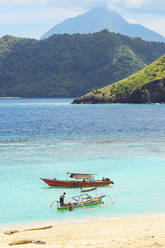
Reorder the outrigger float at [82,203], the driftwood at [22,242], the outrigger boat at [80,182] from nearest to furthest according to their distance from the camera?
the driftwood at [22,242] < the outrigger float at [82,203] < the outrigger boat at [80,182]

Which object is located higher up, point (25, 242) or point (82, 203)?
point (82, 203)

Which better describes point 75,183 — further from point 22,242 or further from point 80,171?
point 22,242

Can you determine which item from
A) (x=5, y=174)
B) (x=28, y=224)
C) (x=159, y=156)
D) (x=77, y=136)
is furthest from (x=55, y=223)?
(x=77, y=136)

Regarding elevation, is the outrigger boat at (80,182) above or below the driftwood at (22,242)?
above

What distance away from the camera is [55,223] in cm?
3272

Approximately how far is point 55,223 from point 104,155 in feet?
104

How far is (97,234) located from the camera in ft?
89.7

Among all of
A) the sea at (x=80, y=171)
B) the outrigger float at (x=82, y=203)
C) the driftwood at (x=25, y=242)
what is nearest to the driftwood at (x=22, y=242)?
the driftwood at (x=25, y=242)

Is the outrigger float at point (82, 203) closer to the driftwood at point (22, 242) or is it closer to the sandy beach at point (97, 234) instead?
the sandy beach at point (97, 234)

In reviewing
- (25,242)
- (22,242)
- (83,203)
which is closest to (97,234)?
(25,242)

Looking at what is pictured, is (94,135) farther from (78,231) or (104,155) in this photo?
(78,231)

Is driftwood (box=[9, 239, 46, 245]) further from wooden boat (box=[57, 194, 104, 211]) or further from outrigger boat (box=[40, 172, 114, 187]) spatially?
outrigger boat (box=[40, 172, 114, 187])

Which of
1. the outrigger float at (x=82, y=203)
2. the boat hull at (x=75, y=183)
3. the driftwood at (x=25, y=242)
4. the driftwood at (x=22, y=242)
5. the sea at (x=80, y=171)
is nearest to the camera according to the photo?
the driftwood at (x=25, y=242)

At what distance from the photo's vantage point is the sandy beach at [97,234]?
24.5 metres
